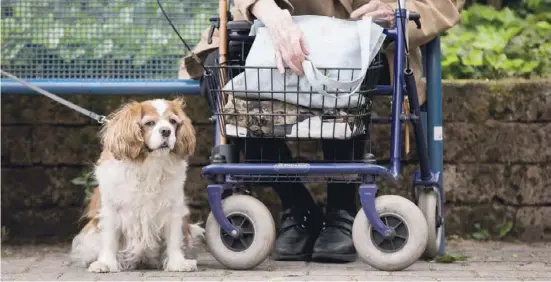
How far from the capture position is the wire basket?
15.6 feet

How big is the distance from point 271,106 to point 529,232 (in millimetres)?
2021

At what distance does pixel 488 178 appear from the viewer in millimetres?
6141

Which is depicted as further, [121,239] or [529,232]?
[529,232]

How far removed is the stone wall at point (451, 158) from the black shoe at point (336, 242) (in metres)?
0.84

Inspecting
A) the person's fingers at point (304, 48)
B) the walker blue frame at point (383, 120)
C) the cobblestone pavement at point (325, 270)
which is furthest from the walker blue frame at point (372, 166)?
the person's fingers at point (304, 48)

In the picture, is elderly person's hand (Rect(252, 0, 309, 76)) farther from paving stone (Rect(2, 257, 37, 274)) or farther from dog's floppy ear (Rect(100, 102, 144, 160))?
paving stone (Rect(2, 257, 37, 274))

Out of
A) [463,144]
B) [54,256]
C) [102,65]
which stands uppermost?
[102,65]

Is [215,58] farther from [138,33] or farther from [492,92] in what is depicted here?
[492,92]

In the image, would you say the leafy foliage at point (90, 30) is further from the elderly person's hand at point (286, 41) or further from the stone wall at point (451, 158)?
the elderly person's hand at point (286, 41)

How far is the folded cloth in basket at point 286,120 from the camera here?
4789 mm

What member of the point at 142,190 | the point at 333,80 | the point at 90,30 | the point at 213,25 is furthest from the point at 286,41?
the point at 90,30

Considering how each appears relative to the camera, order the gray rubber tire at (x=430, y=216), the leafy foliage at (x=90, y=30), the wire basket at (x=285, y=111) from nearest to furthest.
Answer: the wire basket at (x=285, y=111) → the gray rubber tire at (x=430, y=216) → the leafy foliage at (x=90, y=30)

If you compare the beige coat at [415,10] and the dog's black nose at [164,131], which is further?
the beige coat at [415,10]

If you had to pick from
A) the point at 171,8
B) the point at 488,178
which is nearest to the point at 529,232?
the point at 488,178
